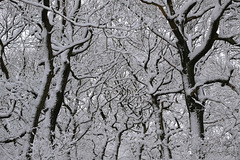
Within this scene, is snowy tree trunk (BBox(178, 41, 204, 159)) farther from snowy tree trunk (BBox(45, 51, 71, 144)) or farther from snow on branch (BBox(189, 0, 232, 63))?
snowy tree trunk (BBox(45, 51, 71, 144))

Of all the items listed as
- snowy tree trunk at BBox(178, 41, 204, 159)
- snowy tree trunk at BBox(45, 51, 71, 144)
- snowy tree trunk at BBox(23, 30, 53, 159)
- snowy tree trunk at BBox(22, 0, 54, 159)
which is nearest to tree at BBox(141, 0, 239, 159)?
snowy tree trunk at BBox(178, 41, 204, 159)

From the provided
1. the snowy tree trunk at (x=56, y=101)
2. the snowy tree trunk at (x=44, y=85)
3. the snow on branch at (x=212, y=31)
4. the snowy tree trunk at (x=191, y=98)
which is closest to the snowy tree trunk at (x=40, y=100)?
the snowy tree trunk at (x=44, y=85)

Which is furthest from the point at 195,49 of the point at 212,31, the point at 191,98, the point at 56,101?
the point at 56,101

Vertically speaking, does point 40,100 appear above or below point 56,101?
above

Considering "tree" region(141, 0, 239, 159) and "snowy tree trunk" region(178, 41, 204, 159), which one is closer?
"tree" region(141, 0, 239, 159)

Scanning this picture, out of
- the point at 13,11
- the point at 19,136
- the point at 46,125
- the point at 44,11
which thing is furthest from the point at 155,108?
the point at 13,11

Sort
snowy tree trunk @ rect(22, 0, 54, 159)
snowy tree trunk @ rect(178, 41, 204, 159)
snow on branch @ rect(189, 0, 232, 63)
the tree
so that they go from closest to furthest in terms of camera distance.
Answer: snowy tree trunk @ rect(22, 0, 54, 159)
snow on branch @ rect(189, 0, 232, 63)
the tree
snowy tree trunk @ rect(178, 41, 204, 159)

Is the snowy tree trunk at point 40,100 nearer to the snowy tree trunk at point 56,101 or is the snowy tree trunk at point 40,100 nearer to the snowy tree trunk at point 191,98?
the snowy tree trunk at point 56,101

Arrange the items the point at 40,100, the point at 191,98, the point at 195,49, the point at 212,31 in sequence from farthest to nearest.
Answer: the point at 195,49 < the point at 191,98 < the point at 212,31 < the point at 40,100

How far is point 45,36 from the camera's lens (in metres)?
6.79

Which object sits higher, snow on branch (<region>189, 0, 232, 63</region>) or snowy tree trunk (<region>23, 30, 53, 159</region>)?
snow on branch (<region>189, 0, 232, 63</region>)

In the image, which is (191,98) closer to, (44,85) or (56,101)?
(56,101)

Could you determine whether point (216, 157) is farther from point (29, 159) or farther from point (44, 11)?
point (44, 11)

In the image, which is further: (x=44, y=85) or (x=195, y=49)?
(x=195, y=49)
